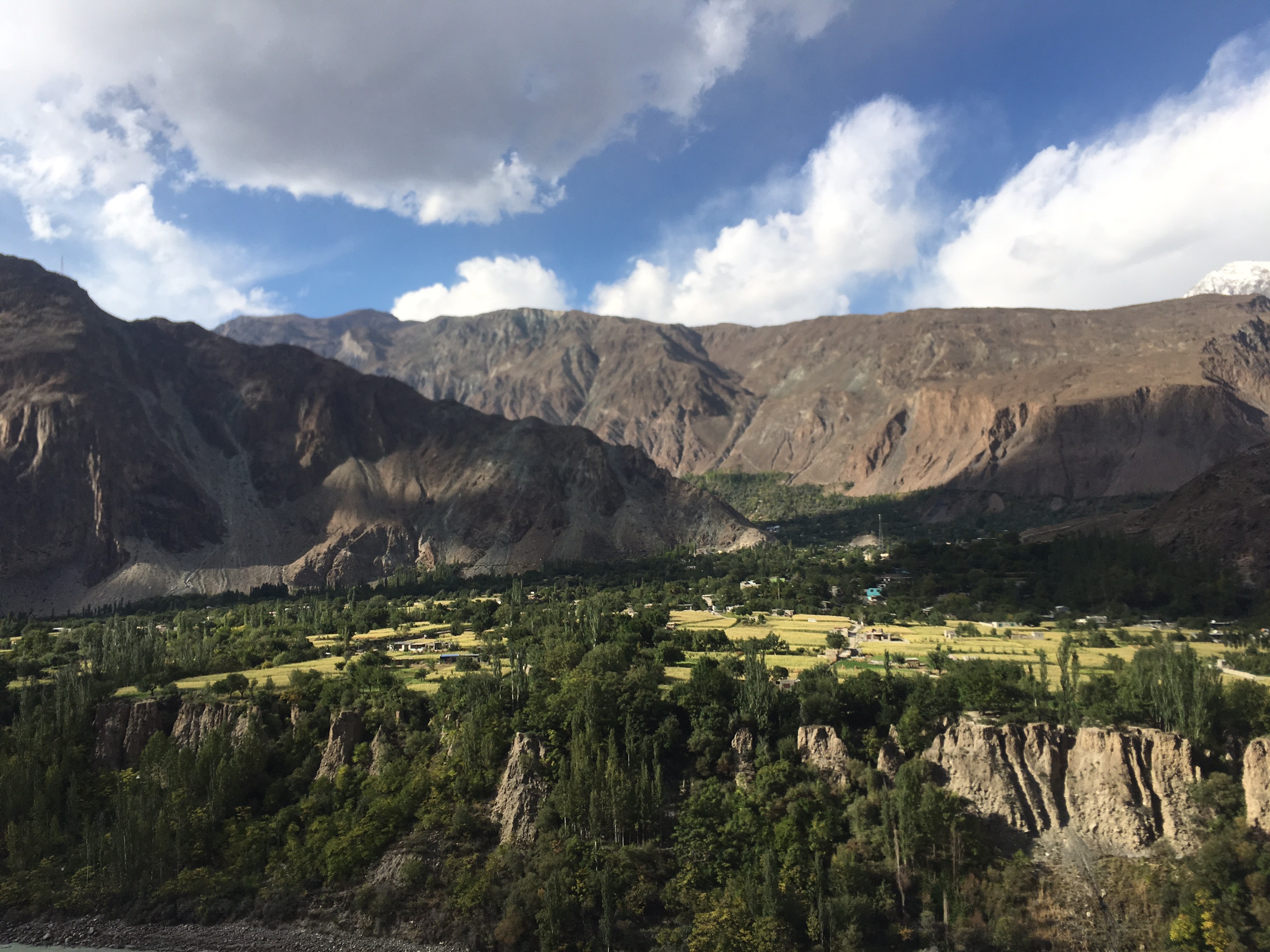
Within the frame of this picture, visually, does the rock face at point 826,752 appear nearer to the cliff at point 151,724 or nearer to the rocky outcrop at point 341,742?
the rocky outcrop at point 341,742

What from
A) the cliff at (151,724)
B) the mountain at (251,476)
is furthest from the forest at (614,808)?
the mountain at (251,476)

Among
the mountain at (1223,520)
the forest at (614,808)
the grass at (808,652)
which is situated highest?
the mountain at (1223,520)

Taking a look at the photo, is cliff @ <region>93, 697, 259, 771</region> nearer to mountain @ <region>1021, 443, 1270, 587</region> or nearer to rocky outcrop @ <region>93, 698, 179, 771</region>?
rocky outcrop @ <region>93, 698, 179, 771</region>

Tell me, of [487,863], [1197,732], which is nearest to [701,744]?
[487,863]

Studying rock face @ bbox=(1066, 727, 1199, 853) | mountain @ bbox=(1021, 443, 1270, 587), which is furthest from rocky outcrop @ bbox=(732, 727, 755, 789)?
mountain @ bbox=(1021, 443, 1270, 587)

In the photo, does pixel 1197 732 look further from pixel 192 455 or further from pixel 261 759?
pixel 192 455

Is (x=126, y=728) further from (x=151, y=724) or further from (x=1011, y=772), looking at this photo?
(x=1011, y=772)

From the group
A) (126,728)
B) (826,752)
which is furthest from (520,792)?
(126,728)
